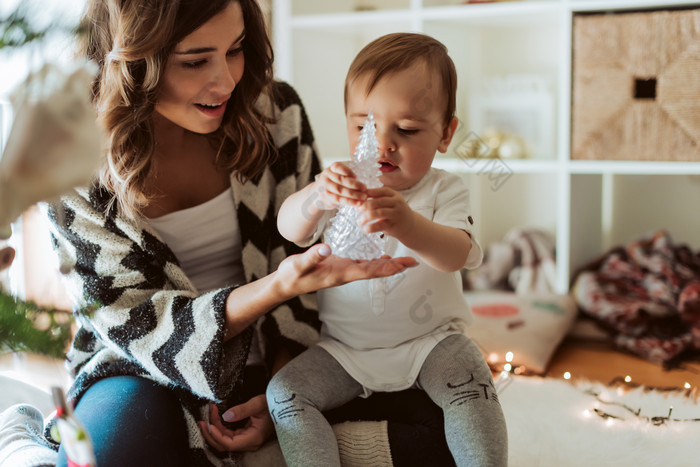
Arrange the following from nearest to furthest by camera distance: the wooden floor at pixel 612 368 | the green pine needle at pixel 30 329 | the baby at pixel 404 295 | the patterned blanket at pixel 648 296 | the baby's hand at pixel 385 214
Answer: the green pine needle at pixel 30 329 < the baby's hand at pixel 385 214 < the baby at pixel 404 295 < the wooden floor at pixel 612 368 < the patterned blanket at pixel 648 296

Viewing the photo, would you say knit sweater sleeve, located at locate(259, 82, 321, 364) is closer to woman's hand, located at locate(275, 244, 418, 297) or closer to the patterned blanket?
woman's hand, located at locate(275, 244, 418, 297)

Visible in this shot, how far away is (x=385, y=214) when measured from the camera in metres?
0.87

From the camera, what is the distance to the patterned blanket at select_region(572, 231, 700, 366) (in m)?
1.89

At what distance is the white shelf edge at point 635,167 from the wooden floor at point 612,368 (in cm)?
48

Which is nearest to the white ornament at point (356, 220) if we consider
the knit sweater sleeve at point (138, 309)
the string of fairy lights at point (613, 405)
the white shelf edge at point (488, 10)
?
the knit sweater sleeve at point (138, 309)

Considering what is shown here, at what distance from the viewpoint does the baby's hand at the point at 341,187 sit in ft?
2.89

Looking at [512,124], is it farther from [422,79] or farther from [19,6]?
[19,6]

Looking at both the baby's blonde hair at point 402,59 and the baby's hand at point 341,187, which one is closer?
the baby's hand at point 341,187

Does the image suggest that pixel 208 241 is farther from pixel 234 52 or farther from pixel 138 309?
pixel 234 52

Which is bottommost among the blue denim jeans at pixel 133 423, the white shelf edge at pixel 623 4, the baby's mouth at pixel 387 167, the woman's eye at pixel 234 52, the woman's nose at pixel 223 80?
the blue denim jeans at pixel 133 423

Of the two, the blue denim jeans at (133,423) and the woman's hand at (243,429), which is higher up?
the blue denim jeans at (133,423)

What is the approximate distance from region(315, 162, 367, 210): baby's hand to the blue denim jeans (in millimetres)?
428

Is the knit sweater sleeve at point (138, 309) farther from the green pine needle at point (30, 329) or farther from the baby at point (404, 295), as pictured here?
the green pine needle at point (30, 329)

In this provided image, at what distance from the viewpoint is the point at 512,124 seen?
2287 millimetres
